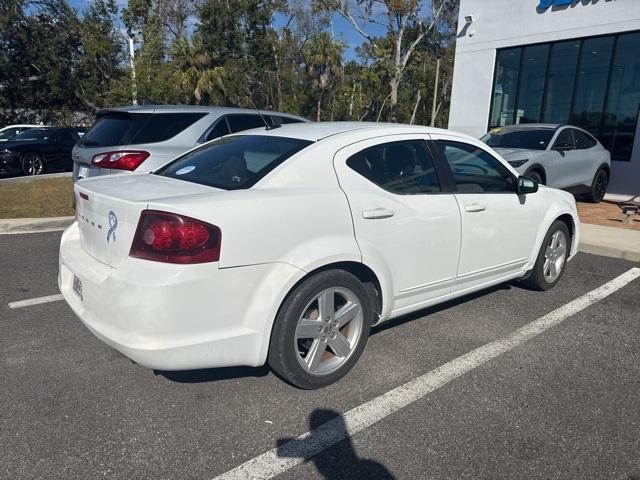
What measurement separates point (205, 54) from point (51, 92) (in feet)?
34.6

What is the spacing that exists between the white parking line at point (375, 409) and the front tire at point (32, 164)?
14423mm

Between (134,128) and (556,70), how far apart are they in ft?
36.4

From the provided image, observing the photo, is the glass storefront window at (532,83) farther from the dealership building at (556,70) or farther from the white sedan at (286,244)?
the white sedan at (286,244)

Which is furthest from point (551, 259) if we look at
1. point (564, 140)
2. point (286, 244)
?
Answer: point (564, 140)

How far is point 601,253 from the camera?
21.4 feet

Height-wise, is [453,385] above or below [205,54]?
below

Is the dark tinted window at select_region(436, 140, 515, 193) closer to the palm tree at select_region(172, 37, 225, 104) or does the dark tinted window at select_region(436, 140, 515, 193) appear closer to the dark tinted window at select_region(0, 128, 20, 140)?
the dark tinted window at select_region(0, 128, 20, 140)

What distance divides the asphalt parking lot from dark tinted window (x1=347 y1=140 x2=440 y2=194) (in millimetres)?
1183

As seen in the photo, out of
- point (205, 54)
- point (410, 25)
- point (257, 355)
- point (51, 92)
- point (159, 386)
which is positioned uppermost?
point (410, 25)

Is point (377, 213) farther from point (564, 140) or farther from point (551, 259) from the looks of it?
point (564, 140)

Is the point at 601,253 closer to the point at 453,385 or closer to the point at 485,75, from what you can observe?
the point at 453,385

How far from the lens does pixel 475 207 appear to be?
12.4ft

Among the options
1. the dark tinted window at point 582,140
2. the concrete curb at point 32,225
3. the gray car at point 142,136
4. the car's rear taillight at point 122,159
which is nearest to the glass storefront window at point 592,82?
the dark tinted window at point 582,140

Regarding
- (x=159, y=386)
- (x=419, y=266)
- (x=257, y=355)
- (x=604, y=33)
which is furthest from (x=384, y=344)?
(x=604, y=33)
